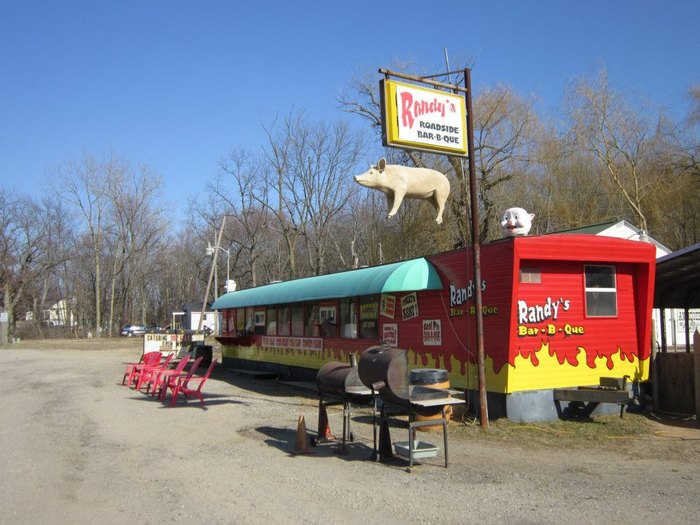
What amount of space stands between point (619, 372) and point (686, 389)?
124 centimetres

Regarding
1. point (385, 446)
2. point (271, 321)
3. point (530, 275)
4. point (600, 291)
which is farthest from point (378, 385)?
point (271, 321)

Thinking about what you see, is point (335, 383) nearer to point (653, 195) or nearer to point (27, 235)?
point (653, 195)

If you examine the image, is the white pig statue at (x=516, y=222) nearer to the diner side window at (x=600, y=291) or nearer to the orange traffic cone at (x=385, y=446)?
the diner side window at (x=600, y=291)

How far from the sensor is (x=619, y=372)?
1162cm

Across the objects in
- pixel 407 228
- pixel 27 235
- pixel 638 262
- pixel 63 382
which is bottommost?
pixel 63 382

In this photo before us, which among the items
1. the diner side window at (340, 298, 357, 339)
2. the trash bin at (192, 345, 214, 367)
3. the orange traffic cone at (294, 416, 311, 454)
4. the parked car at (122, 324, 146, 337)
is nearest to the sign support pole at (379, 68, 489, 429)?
the orange traffic cone at (294, 416, 311, 454)

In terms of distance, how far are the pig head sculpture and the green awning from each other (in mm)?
2230

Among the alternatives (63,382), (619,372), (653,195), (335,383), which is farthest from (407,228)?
(335,383)

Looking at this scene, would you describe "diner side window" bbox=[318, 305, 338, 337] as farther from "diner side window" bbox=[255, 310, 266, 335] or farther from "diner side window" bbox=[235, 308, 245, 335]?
"diner side window" bbox=[235, 308, 245, 335]

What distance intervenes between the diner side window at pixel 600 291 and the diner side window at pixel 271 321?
1068 cm

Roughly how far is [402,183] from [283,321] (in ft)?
34.2

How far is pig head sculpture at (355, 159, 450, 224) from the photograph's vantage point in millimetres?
9344

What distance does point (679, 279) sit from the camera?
12805mm

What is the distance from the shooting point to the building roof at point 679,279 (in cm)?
1130
